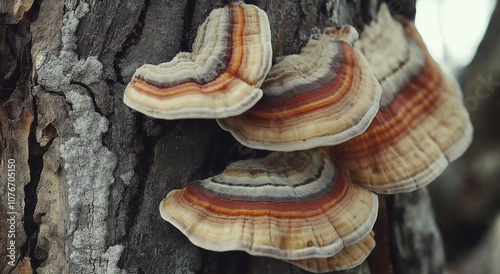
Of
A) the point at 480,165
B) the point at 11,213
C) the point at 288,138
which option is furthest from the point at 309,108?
the point at 480,165

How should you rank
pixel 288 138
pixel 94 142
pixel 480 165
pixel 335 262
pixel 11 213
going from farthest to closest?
pixel 480 165, pixel 335 262, pixel 11 213, pixel 94 142, pixel 288 138

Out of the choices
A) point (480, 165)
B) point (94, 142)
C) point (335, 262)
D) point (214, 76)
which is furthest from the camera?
point (480, 165)

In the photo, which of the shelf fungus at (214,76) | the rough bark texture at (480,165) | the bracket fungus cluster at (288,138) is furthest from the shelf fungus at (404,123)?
the rough bark texture at (480,165)

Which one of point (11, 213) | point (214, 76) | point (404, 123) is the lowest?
point (404, 123)

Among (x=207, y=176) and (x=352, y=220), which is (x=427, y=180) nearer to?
(x=352, y=220)

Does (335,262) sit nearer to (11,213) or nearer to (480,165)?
(11,213)

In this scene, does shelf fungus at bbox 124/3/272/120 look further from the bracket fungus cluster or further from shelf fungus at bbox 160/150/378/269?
shelf fungus at bbox 160/150/378/269

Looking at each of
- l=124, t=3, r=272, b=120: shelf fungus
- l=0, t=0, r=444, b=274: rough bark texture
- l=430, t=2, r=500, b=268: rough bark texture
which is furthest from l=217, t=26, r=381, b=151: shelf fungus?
l=430, t=2, r=500, b=268: rough bark texture

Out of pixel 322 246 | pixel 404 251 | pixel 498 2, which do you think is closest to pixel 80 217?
pixel 322 246
